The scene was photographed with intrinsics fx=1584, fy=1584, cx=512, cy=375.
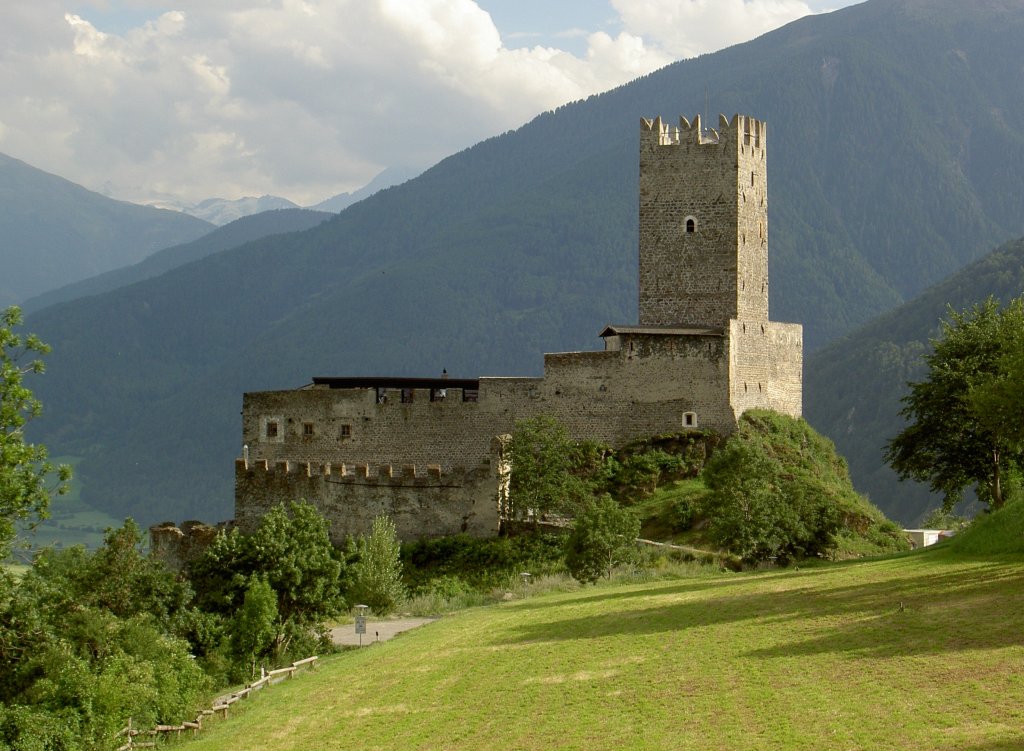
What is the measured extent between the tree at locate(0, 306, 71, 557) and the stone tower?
3006cm

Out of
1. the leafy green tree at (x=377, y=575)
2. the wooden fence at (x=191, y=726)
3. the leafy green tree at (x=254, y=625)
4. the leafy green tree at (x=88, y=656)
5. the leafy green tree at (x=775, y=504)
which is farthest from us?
the leafy green tree at (x=377, y=575)

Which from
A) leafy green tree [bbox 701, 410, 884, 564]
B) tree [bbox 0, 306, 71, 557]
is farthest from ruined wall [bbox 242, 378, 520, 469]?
tree [bbox 0, 306, 71, 557]

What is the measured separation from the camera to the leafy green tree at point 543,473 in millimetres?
53062

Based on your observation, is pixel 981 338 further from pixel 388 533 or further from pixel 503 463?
pixel 388 533

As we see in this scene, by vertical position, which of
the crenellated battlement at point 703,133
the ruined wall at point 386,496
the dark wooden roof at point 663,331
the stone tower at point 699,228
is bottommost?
the ruined wall at point 386,496

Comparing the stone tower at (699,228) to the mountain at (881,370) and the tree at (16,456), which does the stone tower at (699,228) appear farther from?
the mountain at (881,370)

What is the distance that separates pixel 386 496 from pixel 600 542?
11.1 metres

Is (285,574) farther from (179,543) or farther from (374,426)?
(374,426)

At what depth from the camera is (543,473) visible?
53.1 m

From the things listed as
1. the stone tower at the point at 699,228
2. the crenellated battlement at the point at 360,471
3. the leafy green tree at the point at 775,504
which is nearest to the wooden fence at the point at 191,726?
the leafy green tree at the point at 775,504

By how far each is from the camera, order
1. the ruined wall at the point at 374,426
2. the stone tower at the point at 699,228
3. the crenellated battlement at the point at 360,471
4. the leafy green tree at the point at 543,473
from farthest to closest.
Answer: the stone tower at the point at 699,228
the ruined wall at the point at 374,426
the crenellated battlement at the point at 360,471
the leafy green tree at the point at 543,473

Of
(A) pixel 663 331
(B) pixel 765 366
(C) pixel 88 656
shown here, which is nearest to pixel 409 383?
(A) pixel 663 331

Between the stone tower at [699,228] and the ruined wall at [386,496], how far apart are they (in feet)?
33.4

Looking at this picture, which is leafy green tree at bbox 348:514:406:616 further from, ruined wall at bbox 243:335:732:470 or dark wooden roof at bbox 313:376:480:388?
dark wooden roof at bbox 313:376:480:388
